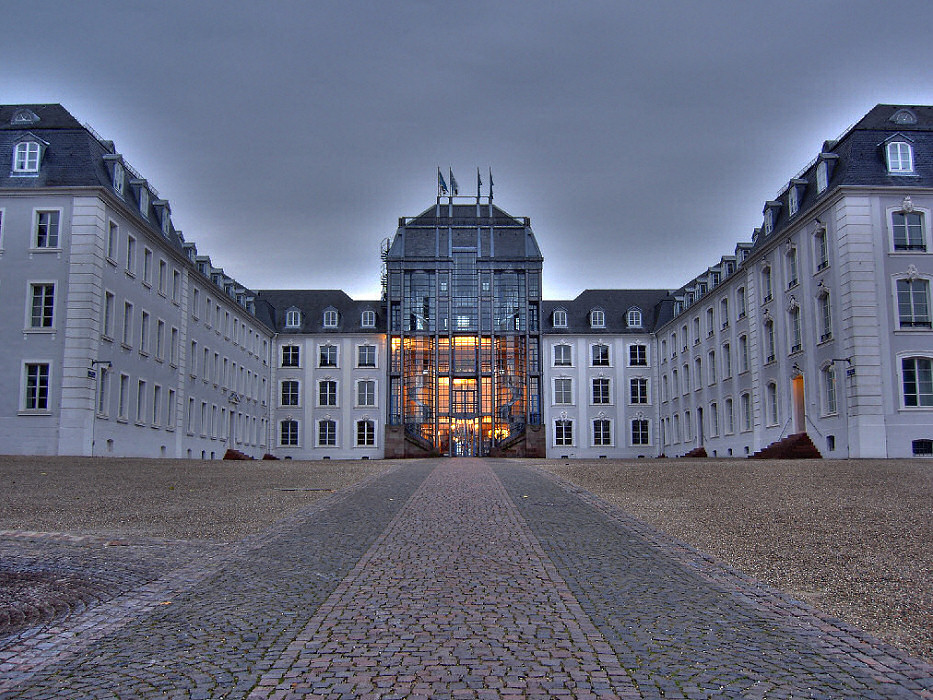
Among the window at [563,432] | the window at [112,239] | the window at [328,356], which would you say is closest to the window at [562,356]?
the window at [563,432]

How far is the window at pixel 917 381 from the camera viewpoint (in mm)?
33688

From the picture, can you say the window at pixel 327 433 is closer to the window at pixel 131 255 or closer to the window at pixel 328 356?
the window at pixel 328 356

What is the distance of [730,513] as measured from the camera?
556 inches

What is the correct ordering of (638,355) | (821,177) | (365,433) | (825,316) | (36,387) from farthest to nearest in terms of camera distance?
(638,355) < (365,433) < (821,177) < (825,316) < (36,387)

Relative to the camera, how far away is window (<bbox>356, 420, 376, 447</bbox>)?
65562mm

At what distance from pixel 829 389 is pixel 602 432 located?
3049 centimetres

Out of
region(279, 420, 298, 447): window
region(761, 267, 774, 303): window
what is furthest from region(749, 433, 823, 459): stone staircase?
region(279, 420, 298, 447): window

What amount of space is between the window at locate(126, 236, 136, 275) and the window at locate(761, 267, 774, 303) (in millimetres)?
28268

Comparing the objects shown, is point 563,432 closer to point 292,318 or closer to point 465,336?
point 465,336

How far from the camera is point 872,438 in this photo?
3300 centimetres

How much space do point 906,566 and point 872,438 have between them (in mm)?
25873

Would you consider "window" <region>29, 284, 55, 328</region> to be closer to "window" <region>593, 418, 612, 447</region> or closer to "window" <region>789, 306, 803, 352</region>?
"window" <region>789, 306, 803, 352</region>

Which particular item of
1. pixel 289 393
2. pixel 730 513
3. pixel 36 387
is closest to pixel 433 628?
pixel 730 513

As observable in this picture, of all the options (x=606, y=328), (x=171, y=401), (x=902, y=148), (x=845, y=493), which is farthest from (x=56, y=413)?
(x=606, y=328)
